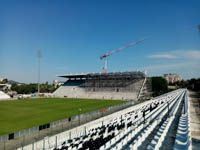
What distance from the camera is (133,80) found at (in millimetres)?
86312

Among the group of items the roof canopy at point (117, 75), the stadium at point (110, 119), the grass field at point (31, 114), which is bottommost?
the grass field at point (31, 114)

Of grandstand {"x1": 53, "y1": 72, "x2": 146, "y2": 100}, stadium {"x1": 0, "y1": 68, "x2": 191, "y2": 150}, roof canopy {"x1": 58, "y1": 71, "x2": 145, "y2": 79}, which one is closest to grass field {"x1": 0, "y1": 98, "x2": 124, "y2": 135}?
stadium {"x1": 0, "y1": 68, "x2": 191, "y2": 150}

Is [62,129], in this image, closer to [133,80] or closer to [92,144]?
[92,144]

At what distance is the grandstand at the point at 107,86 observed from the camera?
79.0 meters

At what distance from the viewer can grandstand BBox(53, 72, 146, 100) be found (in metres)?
79.0

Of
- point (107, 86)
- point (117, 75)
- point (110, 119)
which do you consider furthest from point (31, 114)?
point (117, 75)

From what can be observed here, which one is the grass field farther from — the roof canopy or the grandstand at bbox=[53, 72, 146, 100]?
the roof canopy

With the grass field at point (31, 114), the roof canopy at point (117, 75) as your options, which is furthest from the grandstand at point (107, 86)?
the grass field at point (31, 114)

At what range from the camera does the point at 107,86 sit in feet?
295

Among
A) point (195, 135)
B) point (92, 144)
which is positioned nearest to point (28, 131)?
point (92, 144)

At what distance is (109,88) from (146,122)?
6422 cm

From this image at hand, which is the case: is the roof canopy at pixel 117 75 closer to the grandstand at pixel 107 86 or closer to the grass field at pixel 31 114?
the grandstand at pixel 107 86

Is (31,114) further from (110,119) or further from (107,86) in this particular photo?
(107,86)

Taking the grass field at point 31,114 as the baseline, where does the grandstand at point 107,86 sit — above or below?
above
